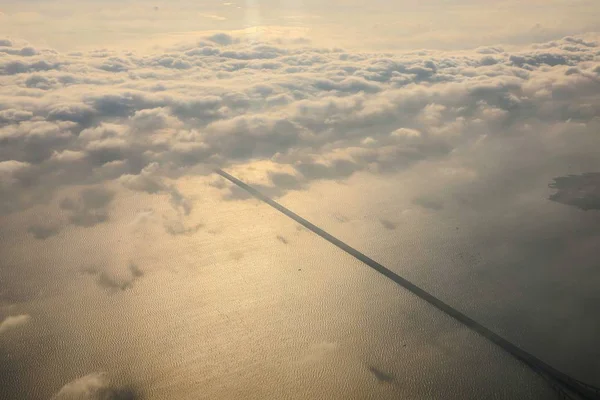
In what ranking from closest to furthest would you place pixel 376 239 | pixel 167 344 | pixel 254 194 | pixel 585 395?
1. pixel 585 395
2. pixel 167 344
3. pixel 376 239
4. pixel 254 194

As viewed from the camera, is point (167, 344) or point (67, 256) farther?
point (67, 256)

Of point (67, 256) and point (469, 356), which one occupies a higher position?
point (469, 356)

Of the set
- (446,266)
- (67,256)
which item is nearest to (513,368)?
(446,266)

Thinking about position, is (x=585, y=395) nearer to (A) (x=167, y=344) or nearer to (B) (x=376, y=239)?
(B) (x=376, y=239)

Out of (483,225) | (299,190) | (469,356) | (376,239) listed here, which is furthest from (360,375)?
(299,190)

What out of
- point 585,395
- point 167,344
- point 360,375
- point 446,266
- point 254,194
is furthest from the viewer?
point 254,194

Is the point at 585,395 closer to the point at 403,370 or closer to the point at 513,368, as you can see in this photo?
the point at 513,368
